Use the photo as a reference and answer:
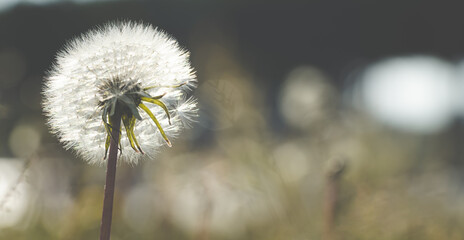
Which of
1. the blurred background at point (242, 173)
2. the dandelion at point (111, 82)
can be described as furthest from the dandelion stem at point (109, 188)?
the blurred background at point (242, 173)

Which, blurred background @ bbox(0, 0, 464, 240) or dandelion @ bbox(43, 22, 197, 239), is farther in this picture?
blurred background @ bbox(0, 0, 464, 240)

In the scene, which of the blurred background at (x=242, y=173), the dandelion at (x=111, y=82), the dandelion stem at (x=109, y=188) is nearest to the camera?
the dandelion stem at (x=109, y=188)

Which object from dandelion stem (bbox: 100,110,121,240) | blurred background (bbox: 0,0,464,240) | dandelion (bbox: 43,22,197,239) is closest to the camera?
dandelion stem (bbox: 100,110,121,240)

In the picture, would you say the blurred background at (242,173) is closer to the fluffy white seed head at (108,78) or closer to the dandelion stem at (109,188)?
the fluffy white seed head at (108,78)

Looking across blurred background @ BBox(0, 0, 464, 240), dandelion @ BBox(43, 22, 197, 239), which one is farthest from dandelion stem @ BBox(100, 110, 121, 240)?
blurred background @ BBox(0, 0, 464, 240)

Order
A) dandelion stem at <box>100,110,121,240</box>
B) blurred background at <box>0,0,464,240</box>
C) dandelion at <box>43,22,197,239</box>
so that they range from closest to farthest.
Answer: dandelion stem at <box>100,110,121,240</box>
dandelion at <box>43,22,197,239</box>
blurred background at <box>0,0,464,240</box>

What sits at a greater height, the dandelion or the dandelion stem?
the dandelion

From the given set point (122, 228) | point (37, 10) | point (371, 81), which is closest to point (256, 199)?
point (122, 228)

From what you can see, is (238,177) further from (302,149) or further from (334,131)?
(302,149)

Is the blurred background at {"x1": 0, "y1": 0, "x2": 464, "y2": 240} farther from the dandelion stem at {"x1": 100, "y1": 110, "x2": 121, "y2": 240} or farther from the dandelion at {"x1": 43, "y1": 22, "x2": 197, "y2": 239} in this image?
the dandelion stem at {"x1": 100, "y1": 110, "x2": 121, "y2": 240}
